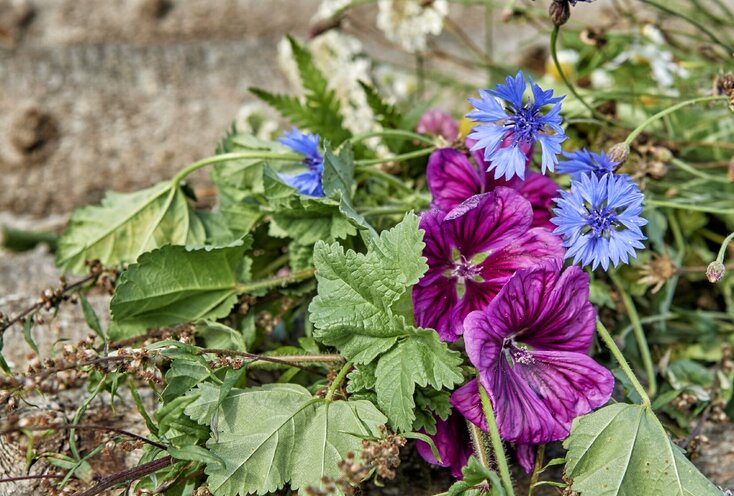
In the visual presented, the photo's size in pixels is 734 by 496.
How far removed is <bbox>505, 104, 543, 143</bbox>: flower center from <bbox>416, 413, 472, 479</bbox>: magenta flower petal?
0.91 ft

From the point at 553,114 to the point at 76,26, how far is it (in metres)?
1.50

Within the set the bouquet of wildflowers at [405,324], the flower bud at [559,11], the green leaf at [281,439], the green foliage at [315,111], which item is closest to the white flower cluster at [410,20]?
the green foliage at [315,111]

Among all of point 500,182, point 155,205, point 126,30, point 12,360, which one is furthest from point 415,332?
point 126,30

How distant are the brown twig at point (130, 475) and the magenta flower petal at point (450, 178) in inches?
14.5

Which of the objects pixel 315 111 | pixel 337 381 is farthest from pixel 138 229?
pixel 337 381

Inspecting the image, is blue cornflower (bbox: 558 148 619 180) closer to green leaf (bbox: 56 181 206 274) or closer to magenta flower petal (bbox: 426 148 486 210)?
magenta flower petal (bbox: 426 148 486 210)

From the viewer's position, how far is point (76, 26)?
186 cm

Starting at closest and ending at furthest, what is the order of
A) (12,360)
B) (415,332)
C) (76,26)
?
(415,332) < (12,360) < (76,26)

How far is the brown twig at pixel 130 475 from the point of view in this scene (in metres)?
0.64

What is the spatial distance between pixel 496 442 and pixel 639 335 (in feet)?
1.11

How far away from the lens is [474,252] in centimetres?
79

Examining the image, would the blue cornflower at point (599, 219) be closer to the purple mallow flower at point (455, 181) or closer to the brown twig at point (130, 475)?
the purple mallow flower at point (455, 181)

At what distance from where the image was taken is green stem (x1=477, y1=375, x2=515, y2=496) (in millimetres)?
629

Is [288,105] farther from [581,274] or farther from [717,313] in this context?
[717,313]
